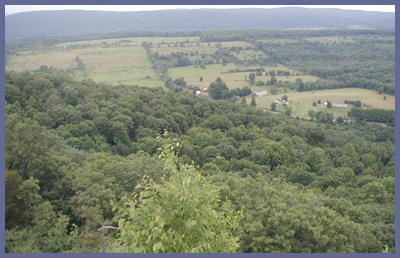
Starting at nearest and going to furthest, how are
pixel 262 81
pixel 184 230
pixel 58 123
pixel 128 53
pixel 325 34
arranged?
pixel 184 230 < pixel 58 123 < pixel 262 81 < pixel 128 53 < pixel 325 34

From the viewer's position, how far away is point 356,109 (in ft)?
183

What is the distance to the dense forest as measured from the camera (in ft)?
21.7

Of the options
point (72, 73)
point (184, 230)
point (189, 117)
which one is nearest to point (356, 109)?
point (189, 117)

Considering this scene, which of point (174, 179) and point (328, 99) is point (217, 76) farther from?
point (174, 179)

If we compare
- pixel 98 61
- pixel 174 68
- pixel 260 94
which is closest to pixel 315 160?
pixel 260 94

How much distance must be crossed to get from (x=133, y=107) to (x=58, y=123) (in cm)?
805

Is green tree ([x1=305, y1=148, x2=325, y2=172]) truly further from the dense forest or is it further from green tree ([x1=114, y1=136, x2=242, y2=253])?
green tree ([x1=114, y1=136, x2=242, y2=253])

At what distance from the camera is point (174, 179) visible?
6508 millimetres

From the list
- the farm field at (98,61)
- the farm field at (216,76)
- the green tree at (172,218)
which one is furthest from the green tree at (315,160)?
the farm field at (216,76)

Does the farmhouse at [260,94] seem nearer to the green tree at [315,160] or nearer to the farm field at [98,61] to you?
the farm field at [98,61]

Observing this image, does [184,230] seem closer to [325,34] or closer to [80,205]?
[80,205]

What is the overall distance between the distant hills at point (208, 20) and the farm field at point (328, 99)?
50543 millimetres

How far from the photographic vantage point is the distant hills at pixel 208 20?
104m

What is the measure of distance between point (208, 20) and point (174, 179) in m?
147
